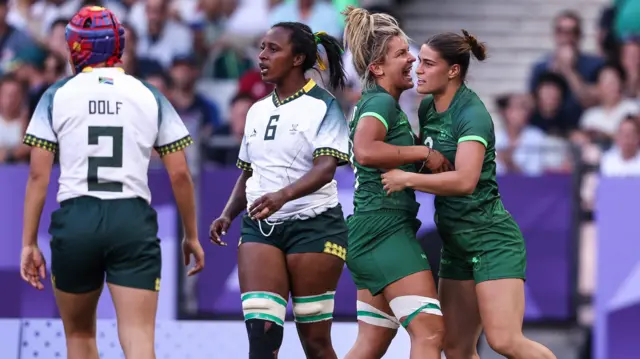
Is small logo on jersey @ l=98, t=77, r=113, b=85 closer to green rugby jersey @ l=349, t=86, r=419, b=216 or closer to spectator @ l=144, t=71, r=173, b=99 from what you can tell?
green rugby jersey @ l=349, t=86, r=419, b=216

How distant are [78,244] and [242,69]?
7.03m

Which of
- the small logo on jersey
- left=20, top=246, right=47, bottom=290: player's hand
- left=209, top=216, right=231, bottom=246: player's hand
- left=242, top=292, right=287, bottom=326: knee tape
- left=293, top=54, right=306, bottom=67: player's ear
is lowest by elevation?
left=242, top=292, right=287, bottom=326: knee tape

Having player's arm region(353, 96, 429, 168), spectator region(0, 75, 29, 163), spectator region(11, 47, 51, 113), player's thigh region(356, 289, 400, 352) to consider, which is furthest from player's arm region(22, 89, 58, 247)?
spectator region(11, 47, 51, 113)

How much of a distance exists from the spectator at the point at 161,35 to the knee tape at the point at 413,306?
7484 mm

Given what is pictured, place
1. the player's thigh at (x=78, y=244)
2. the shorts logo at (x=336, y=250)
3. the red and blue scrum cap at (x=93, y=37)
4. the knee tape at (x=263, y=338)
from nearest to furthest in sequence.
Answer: the player's thigh at (x=78, y=244)
the red and blue scrum cap at (x=93, y=37)
the knee tape at (x=263, y=338)
the shorts logo at (x=336, y=250)

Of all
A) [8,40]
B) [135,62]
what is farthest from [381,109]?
[8,40]

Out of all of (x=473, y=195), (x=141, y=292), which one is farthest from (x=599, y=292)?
(x=141, y=292)

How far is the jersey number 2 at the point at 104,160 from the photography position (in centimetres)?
605

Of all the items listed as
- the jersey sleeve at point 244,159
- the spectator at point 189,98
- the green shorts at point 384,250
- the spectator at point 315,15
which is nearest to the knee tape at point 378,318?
the green shorts at point 384,250

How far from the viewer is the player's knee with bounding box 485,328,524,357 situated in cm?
623

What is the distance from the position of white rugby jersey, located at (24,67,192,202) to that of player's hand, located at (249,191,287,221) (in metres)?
0.60

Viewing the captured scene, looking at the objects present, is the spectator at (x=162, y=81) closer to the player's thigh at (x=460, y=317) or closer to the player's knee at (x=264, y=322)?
the player's knee at (x=264, y=322)

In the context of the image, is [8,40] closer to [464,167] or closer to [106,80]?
[106,80]

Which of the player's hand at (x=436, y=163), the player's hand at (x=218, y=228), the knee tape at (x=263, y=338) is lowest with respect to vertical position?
the knee tape at (x=263, y=338)
